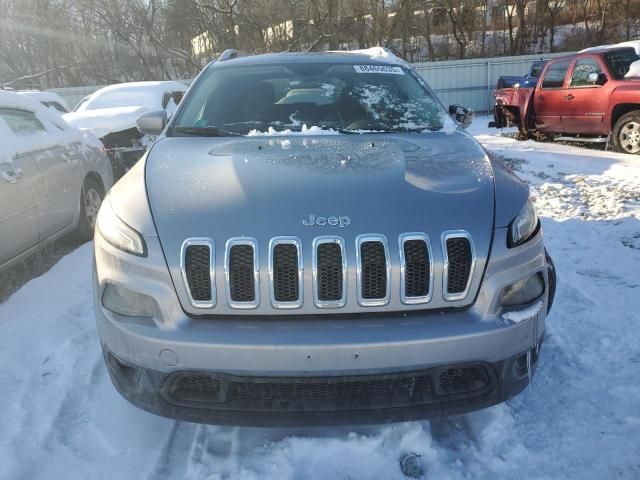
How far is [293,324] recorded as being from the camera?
6.36 ft

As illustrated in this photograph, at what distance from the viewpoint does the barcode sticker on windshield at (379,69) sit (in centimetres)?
375

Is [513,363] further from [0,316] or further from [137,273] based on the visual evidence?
[0,316]

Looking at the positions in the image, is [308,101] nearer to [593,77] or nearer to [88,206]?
[88,206]

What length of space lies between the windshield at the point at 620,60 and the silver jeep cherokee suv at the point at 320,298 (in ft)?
27.6

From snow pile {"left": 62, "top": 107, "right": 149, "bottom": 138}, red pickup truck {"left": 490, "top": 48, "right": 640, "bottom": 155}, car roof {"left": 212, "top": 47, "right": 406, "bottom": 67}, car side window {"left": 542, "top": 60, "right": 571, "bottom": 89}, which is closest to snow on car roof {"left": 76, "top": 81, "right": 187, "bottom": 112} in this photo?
snow pile {"left": 62, "top": 107, "right": 149, "bottom": 138}

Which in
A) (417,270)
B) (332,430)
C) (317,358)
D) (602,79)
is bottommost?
(332,430)

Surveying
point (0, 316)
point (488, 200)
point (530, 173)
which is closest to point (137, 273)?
point (488, 200)

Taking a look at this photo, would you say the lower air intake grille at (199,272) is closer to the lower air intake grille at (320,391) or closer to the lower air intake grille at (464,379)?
the lower air intake grille at (320,391)

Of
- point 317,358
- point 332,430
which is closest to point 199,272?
point 317,358

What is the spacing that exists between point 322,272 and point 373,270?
190 mm

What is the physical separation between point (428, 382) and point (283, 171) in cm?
111

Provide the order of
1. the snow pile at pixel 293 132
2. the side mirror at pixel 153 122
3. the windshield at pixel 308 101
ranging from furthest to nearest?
the side mirror at pixel 153 122 → the windshield at pixel 308 101 → the snow pile at pixel 293 132

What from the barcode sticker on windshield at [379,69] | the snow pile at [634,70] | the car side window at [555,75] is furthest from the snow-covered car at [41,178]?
the car side window at [555,75]

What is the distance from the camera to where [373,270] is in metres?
1.93
